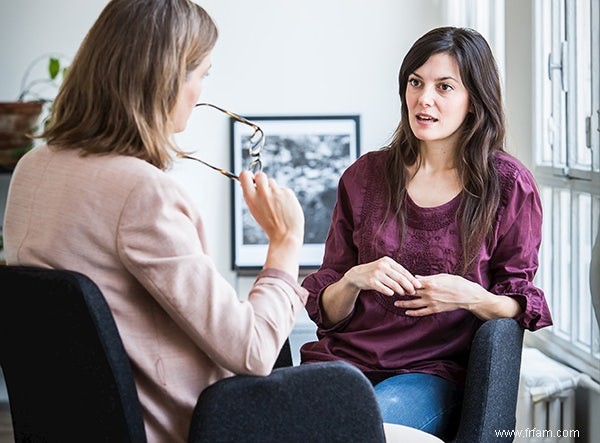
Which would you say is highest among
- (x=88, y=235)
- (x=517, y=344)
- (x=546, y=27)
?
(x=546, y=27)

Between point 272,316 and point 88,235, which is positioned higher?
point 88,235

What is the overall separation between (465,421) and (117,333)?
89cm

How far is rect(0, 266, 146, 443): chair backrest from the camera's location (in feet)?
4.67

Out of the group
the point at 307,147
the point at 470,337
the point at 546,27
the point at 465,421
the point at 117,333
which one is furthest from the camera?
the point at 307,147

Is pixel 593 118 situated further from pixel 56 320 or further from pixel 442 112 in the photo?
pixel 56 320

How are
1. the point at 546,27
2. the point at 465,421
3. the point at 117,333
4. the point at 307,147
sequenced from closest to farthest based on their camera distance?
the point at 117,333
the point at 465,421
the point at 546,27
the point at 307,147

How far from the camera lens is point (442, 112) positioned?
2.29 metres

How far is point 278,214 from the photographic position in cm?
162

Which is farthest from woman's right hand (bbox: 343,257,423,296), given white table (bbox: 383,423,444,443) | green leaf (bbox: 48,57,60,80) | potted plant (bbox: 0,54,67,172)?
green leaf (bbox: 48,57,60,80)

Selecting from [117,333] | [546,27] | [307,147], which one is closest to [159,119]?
[117,333]

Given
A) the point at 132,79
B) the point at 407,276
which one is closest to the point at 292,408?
the point at 132,79

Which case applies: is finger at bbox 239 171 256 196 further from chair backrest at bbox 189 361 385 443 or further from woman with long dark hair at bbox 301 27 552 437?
woman with long dark hair at bbox 301 27 552 437

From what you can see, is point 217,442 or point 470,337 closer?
point 217,442

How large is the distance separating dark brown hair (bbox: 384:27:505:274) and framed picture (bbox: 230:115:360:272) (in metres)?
2.59
